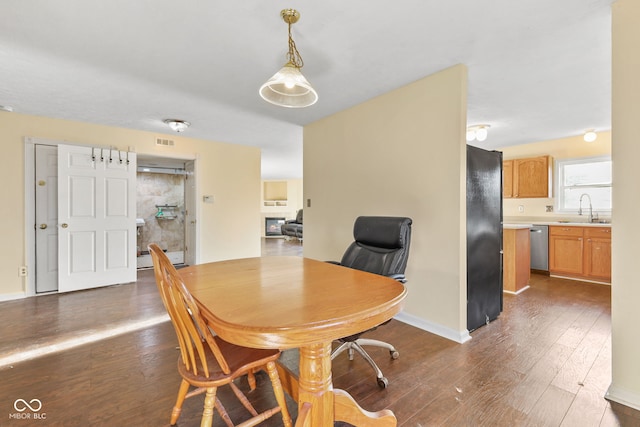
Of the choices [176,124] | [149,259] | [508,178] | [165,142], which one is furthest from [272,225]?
[508,178]

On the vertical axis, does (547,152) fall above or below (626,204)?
above

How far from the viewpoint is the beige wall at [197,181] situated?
11.4 ft

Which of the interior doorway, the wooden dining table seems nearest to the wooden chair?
the wooden dining table

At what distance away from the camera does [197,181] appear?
4.83 metres

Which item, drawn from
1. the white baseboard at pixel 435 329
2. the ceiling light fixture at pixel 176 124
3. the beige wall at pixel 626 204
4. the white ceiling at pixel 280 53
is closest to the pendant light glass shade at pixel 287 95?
the white ceiling at pixel 280 53

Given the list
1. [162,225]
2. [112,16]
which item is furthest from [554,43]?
[162,225]

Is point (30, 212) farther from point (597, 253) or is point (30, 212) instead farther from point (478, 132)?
point (597, 253)

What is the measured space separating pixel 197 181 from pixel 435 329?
422 cm

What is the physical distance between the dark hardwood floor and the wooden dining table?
0.46 meters

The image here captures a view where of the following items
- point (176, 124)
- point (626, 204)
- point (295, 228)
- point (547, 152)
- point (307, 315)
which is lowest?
point (295, 228)

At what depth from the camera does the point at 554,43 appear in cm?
209

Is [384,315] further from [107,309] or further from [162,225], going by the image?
[162,225]

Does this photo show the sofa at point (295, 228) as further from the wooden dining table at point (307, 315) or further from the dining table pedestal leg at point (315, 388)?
the dining table pedestal leg at point (315, 388)

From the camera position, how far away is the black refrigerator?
2.53 metres
